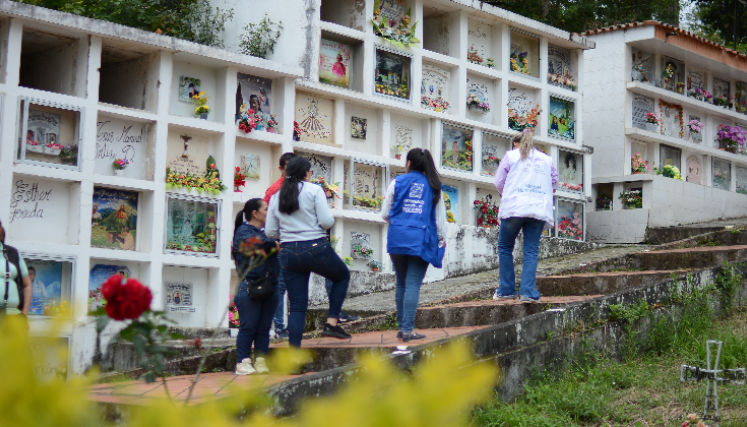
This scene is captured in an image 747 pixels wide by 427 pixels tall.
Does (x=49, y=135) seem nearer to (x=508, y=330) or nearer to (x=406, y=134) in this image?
(x=406, y=134)

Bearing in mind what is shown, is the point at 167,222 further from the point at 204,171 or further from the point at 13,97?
the point at 13,97

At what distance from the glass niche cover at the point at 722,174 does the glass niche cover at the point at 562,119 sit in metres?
3.47

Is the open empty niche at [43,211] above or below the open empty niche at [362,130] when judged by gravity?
below

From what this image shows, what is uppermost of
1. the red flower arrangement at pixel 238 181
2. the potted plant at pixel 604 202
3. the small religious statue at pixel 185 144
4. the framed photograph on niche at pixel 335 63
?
the framed photograph on niche at pixel 335 63

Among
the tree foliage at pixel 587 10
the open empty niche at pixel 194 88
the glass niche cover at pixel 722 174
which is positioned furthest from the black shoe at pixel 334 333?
the tree foliage at pixel 587 10

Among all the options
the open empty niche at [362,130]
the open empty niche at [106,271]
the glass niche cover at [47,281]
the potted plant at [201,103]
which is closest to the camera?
the glass niche cover at [47,281]

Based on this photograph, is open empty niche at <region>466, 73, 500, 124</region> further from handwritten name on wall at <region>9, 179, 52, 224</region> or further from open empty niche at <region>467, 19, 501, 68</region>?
handwritten name on wall at <region>9, 179, 52, 224</region>

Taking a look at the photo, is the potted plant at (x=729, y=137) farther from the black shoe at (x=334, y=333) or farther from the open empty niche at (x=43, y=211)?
the black shoe at (x=334, y=333)

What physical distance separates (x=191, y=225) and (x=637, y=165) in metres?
7.74

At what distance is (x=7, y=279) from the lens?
17.9 feet

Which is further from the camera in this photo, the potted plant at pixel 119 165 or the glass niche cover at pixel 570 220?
the glass niche cover at pixel 570 220

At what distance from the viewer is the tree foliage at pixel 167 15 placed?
11.7m

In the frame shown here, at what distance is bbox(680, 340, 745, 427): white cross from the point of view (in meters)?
4.65

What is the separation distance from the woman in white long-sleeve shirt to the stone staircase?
13.2 inches
